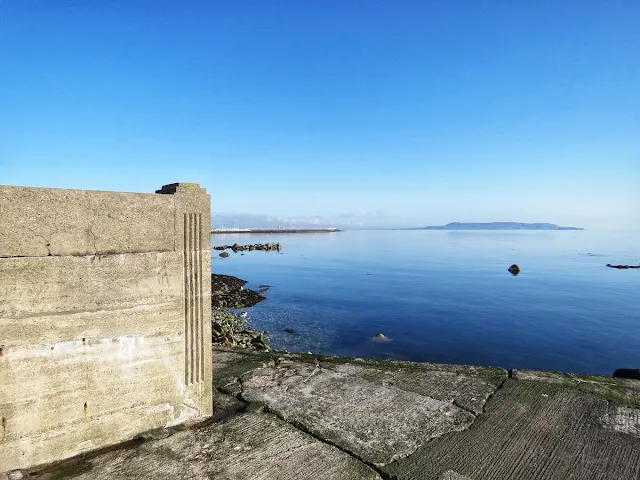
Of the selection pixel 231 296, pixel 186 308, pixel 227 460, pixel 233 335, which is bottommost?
pixel 231 296

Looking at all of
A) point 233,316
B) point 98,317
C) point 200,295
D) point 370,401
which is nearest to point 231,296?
point 233,316

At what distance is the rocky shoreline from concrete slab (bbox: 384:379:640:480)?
20.1ft

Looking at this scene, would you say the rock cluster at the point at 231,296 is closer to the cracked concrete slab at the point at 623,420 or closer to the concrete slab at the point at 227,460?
the concrete slab at the point at 227,460

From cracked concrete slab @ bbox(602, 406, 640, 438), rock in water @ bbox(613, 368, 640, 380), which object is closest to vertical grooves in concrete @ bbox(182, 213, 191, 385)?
cracked concrete slab @ bbox(602, 406, 640, 438)

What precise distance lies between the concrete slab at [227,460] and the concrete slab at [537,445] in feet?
1.89

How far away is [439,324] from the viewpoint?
20.0 metres

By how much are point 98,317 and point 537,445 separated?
4581 mm

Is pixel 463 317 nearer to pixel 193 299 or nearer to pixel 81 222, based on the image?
pixel 193 299

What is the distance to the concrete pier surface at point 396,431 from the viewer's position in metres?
3.52

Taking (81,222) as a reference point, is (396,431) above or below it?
below

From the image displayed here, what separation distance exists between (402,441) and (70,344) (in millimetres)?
3378

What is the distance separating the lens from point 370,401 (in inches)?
192

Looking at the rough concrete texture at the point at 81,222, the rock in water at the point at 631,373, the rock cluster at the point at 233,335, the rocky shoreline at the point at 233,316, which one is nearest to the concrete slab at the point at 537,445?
the rock in water at the point at 631,373

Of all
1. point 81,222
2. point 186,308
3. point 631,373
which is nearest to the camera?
point 81,222
